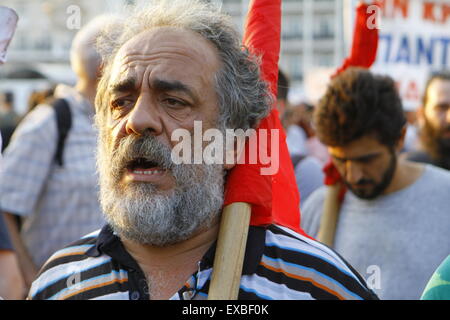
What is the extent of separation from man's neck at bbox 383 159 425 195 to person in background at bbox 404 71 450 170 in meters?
1.53

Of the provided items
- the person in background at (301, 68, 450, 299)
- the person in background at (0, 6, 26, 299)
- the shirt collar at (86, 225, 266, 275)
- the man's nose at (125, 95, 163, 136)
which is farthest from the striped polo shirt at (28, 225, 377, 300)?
→ the person in background at (301, 68, 450, 299)

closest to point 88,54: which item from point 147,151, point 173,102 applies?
point 173,102

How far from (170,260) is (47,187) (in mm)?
1844

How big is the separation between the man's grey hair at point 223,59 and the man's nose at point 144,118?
0.81ft

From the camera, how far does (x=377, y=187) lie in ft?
11.5

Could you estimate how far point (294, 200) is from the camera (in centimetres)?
267

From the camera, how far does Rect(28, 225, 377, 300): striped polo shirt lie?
216 centimetres

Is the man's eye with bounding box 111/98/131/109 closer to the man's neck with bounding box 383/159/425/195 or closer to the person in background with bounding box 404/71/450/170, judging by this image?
the man's neck with bounding box 383/159/425/195

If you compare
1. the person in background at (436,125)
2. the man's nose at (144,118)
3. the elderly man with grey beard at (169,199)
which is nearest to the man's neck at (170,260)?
the elderly man with grey beard at (169,199)

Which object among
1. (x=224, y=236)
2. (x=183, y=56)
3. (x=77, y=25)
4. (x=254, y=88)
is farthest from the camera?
(x=77, y=25)
